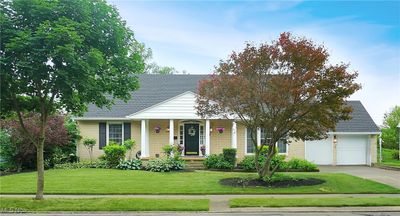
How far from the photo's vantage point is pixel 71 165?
936 inches

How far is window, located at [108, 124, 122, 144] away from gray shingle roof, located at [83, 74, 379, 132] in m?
0.77

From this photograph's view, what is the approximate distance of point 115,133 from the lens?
89.7 ft

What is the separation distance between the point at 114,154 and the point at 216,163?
225 inches

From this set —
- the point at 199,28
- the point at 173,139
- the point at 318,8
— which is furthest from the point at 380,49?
the point at 173,139

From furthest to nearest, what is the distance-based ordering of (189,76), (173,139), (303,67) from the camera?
(189,76) → (173,139) → (303,67)

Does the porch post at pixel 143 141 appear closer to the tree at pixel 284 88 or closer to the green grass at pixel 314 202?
the tree at pixel 284 88

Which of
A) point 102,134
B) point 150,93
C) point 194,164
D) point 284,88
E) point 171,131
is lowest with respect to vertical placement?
point 194,164

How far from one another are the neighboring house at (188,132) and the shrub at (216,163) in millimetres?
1544

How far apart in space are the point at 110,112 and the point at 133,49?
47.8 ft

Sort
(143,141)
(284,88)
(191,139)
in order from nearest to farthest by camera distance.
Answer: (284,88)
(143,141)
(191,139)

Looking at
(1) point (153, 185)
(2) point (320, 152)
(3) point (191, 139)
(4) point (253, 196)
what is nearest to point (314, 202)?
(4) point (253, 196)

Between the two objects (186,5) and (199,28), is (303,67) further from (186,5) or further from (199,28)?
(199,28)

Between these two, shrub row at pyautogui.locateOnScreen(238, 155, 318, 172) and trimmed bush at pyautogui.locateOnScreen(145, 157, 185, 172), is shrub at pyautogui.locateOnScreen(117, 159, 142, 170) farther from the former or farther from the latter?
shrub row at pyautogui.locateOnScreen(238, 155, 318, 172)

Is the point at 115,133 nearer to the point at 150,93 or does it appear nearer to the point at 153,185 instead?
the point at 150,93
